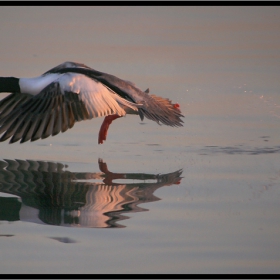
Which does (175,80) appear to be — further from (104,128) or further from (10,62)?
(104,128)

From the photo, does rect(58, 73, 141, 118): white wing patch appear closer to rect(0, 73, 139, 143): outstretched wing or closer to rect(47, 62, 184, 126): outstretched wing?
rect(0, 73, 139, 143): outstretched wing

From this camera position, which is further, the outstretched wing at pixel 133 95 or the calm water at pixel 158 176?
the outstretched wing at pixel 133 95

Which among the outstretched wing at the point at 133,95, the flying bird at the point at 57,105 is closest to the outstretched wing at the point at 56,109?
the flying bird at the point at 57,105

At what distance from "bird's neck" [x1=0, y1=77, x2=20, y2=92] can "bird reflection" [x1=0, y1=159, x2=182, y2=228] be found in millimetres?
909

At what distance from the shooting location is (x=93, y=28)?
1460cm

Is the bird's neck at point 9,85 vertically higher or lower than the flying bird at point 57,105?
higher

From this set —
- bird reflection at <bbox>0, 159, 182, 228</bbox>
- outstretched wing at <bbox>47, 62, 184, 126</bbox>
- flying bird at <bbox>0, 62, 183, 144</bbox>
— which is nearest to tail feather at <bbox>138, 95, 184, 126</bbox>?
outstretched wing at <bbox>47, 62, 184, 126</bbox>

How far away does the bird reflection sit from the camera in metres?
5.00

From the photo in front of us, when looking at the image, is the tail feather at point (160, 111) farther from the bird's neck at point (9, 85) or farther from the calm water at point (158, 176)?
the bird's neck at point (9, 85)

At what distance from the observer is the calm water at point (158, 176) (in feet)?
14.2

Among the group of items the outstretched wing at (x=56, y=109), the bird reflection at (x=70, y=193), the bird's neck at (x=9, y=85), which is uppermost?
the bird's neck at (x=9, y=85)

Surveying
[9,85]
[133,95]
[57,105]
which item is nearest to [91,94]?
[57,105]

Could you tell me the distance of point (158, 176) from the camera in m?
6.25

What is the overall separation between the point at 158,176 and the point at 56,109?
45.3 inches
